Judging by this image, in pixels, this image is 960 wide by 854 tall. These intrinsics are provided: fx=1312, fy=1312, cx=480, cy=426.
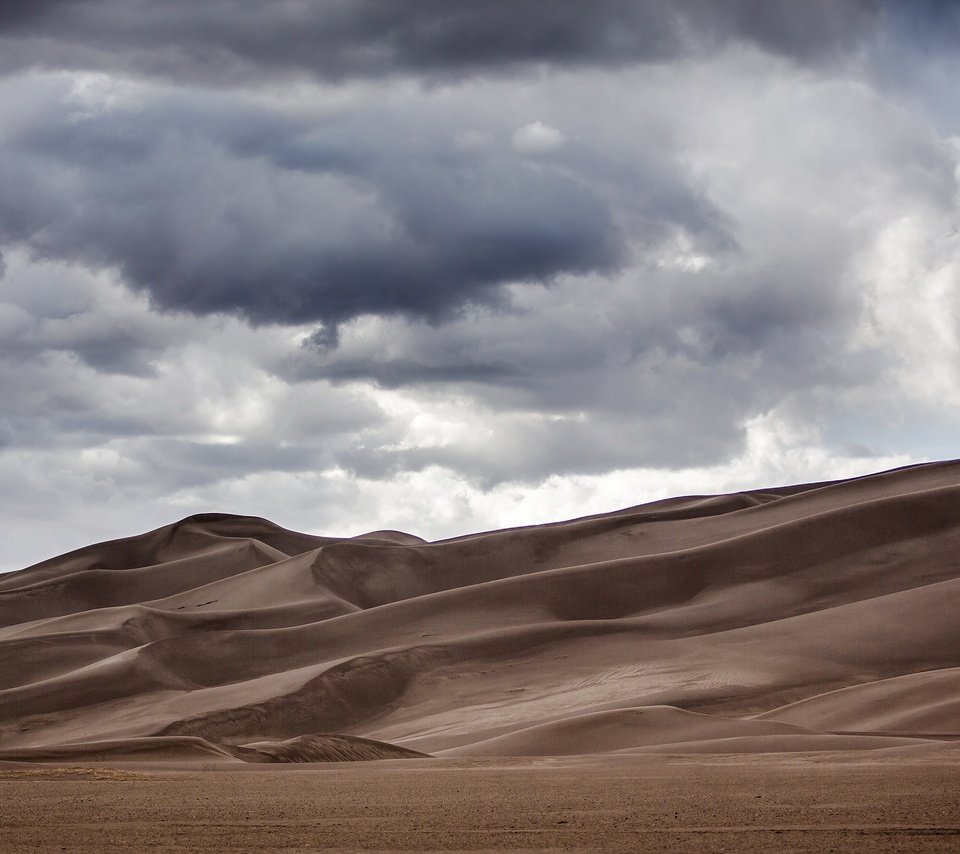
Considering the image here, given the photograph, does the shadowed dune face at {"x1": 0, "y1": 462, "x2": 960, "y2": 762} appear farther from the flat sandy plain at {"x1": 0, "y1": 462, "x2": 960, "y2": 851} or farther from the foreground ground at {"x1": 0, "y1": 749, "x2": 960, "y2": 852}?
the foreground ground at {"x1": 0, "y1": 749, "x2": 960, "y2": 852}

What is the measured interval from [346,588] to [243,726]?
2300 centimetres

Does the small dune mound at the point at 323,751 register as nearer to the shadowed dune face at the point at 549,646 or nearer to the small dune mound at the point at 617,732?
the shadowed dune face at the point at 549,646

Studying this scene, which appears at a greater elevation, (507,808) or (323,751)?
(507,808)

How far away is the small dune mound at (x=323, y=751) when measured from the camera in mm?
22219

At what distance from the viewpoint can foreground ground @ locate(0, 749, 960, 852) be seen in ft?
34.4

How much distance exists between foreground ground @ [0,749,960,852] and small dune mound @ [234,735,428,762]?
3.63m

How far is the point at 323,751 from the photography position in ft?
75.3

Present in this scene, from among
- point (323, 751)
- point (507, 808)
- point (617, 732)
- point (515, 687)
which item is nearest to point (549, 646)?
point (515, 687)

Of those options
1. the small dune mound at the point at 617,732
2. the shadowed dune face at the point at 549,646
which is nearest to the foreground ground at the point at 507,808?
the shadowed dune face at the point at 549,646

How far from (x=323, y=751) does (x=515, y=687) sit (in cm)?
1677

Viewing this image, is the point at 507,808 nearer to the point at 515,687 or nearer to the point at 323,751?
the point at 323,751

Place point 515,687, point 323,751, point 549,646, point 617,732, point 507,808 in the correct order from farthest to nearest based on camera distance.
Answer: point 549,646 → point 515,687 → point 617,732 → point 323,751 → point 507,808

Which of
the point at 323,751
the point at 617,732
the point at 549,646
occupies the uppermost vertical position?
the point at 549,646

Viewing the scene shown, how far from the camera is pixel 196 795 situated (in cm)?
1469
